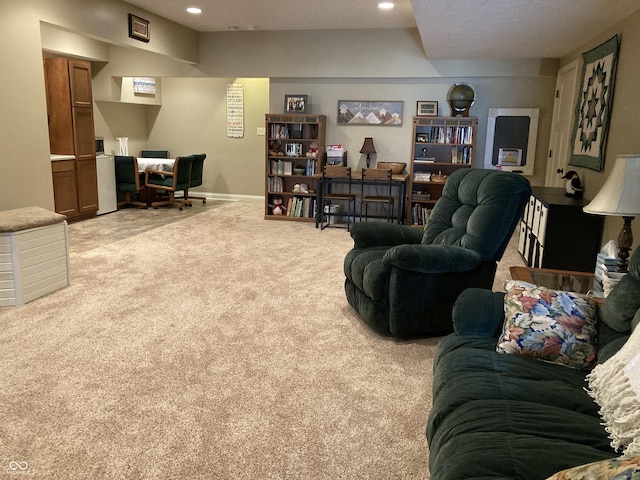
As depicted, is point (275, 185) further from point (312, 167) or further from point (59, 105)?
point (59, 105)

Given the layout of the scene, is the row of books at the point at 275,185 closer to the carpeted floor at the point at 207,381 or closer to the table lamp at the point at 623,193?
the carpeted floor at the point at 207,381

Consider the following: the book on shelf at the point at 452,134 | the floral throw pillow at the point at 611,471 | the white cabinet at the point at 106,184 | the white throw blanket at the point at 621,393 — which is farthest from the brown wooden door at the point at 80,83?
the floral throw pillow at the point at 611,471

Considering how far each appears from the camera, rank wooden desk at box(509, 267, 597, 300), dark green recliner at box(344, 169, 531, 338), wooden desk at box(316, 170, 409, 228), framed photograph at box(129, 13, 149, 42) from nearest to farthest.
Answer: wooden desk at box(509, 267, 597, 300) < dark green recliner at box(344, 169, 531, 338) < framed photograph at box(129, 13, 149, 42) < wooden desk at box(316, 170, 409, 228)

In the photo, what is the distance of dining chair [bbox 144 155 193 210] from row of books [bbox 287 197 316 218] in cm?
173

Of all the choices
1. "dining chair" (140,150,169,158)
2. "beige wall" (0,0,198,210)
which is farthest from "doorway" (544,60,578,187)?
"dining chair" (140,150,169,158)

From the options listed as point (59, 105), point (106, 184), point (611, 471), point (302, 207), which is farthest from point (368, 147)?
point (611, 471)

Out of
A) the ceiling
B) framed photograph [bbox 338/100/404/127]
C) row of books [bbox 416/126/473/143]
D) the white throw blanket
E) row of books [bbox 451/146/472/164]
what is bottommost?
the white throw blanket

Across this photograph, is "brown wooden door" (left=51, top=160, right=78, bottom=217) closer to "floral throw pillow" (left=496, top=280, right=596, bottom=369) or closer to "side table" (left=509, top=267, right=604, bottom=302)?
"side table" (left=509, top=267, right=604, bottom=302)

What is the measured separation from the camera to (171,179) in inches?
302

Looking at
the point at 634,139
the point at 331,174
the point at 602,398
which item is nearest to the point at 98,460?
the point at 602,398

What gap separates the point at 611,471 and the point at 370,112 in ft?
21.0

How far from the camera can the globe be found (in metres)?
6.23

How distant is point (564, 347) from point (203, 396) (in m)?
1.56

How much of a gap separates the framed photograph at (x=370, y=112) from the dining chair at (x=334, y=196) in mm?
900
